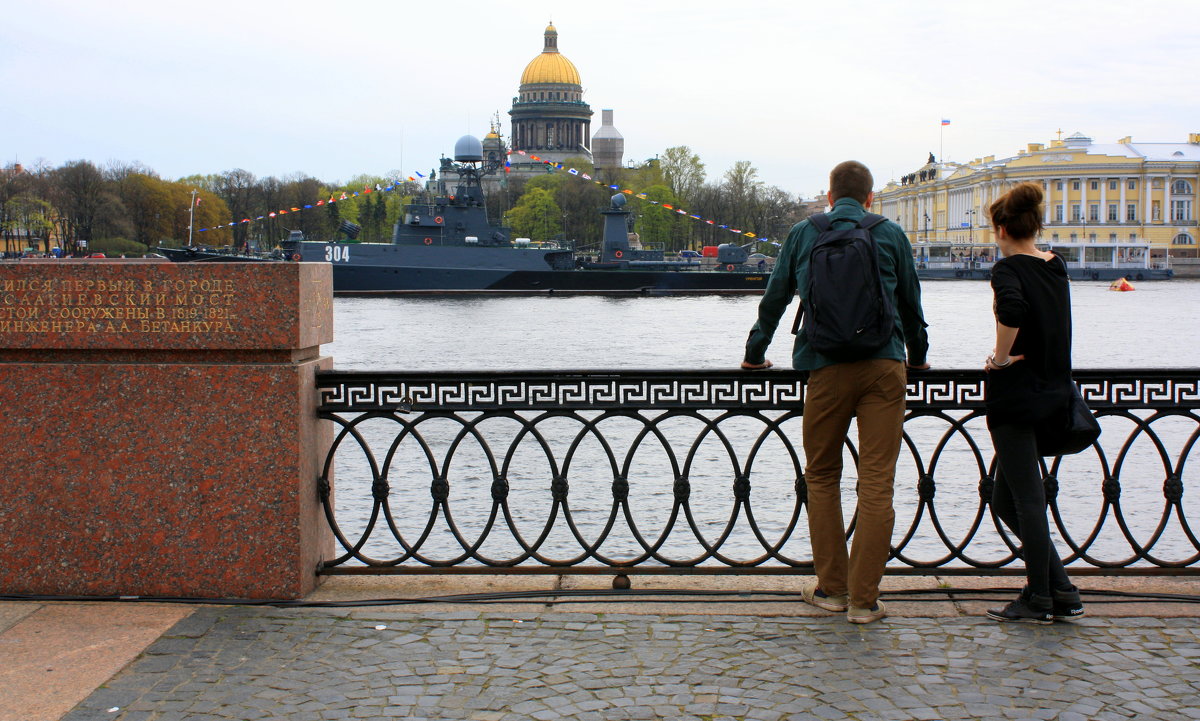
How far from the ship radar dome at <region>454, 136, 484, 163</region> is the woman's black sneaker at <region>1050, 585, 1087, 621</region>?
64.6m

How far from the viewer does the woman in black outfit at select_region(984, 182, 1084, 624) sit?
3930 millimetres

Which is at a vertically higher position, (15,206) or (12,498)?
(15,206)

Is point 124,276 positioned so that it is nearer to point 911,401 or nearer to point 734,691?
point 734,691

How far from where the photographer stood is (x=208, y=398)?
4250 millimetres

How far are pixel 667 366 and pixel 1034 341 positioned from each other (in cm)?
2159

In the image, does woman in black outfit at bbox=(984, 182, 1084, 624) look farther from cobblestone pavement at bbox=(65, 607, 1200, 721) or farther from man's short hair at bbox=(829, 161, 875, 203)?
man's short hair at bbox=(829, 161, 875, 203)

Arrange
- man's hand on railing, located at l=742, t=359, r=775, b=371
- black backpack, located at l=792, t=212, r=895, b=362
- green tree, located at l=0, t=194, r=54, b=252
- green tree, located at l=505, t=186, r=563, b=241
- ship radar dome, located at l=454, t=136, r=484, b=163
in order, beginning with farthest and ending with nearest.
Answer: green tree, located at l=505, t=186, r=563, b=241 < green tree, located at l=0, t=194, r=54, b=252 < ship radar dome, located at l=454, t=136, r=484, b=163 < man's hand on railing, located at l=742, t=359, r=775, b=371 < black backpack, located at l=792, t=212, r=895, b=362

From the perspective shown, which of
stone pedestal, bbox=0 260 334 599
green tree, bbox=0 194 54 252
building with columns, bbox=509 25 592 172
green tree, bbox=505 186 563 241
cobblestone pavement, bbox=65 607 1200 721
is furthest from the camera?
building with columns, bbox=509 25 592 172

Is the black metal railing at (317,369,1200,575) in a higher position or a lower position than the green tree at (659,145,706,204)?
lower

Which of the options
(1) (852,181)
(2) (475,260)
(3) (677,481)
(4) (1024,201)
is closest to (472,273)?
(2) (475,260)

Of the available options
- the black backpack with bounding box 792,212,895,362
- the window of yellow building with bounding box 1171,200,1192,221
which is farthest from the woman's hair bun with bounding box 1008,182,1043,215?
the window of yellow building with bounding box 1171,200,1192,221

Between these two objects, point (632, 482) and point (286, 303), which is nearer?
point (286, 303)

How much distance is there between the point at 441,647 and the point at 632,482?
285 inches

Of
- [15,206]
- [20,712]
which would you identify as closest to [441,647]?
[20,712]
